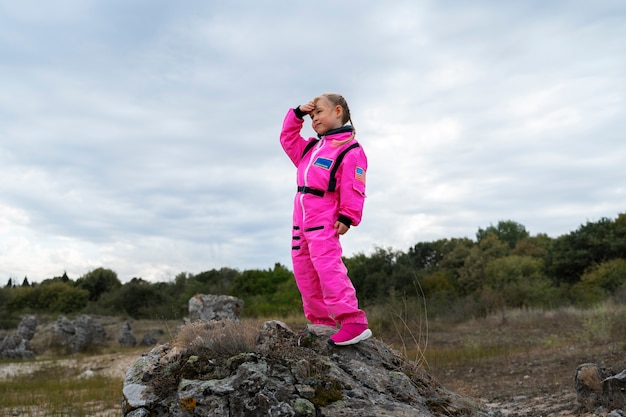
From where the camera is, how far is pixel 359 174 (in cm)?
457

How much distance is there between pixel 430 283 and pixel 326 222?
29.5 m

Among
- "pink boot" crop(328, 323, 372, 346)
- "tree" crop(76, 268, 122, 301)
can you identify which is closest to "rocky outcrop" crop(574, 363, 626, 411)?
"pink boot" crop(328, 323, 372, 346)

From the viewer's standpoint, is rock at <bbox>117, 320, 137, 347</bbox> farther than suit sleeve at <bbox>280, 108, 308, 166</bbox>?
Yes

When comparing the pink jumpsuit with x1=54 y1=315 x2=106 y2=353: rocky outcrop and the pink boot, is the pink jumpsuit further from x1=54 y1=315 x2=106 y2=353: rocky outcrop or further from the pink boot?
x1=54 y1=315 x2=106 y2=353: rocky outcrop

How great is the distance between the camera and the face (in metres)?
4.86

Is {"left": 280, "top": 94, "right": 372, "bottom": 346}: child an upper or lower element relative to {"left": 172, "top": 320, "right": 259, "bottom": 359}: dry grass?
upper

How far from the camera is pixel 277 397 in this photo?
131 inches

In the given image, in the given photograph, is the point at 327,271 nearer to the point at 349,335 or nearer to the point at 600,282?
the point at 349,335

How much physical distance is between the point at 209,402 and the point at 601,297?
25357 millimetres

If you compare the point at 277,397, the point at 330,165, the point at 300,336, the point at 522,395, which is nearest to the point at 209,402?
the point at 277,397

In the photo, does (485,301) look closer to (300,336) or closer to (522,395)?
(522,395)

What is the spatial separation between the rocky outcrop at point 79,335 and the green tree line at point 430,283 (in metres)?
2.56

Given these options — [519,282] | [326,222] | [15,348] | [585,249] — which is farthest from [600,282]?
[326,222]

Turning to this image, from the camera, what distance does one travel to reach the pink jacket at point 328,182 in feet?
14.7
